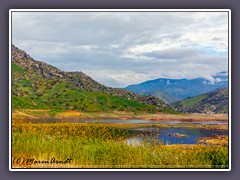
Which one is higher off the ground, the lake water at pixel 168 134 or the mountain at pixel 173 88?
the mountain at pixel 173 88

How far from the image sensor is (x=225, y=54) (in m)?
18.8

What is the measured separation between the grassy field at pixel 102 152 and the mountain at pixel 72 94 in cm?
80

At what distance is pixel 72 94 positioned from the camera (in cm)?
1953

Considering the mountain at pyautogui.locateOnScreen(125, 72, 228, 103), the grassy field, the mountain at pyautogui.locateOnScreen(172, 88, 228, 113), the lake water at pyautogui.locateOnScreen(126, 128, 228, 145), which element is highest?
the mountain at pyautogui.locateOnScreen(125, 72, 228, 103)

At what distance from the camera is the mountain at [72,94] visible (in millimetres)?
19250

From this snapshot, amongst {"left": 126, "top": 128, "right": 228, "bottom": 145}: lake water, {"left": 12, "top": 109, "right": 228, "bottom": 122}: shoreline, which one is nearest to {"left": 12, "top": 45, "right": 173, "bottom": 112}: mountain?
{"left": 12, "top": 109, "right": 228, "bottom": 122}: shoreline

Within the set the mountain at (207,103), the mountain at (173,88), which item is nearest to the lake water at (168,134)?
the mountain at (207,103)

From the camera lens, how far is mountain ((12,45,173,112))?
19.2 metres

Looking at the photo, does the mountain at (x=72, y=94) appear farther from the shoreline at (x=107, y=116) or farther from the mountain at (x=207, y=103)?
the mountain at (x=207, y=103)

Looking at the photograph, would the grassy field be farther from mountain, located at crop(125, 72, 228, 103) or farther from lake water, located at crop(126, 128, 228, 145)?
mountain, located at crop(125, 72, 228, 103)

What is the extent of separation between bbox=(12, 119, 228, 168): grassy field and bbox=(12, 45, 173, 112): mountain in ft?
2.63

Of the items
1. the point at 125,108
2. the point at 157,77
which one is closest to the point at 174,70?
the point at 157,77

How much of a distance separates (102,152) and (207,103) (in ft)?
11.4

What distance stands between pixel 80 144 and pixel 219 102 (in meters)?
4.25
